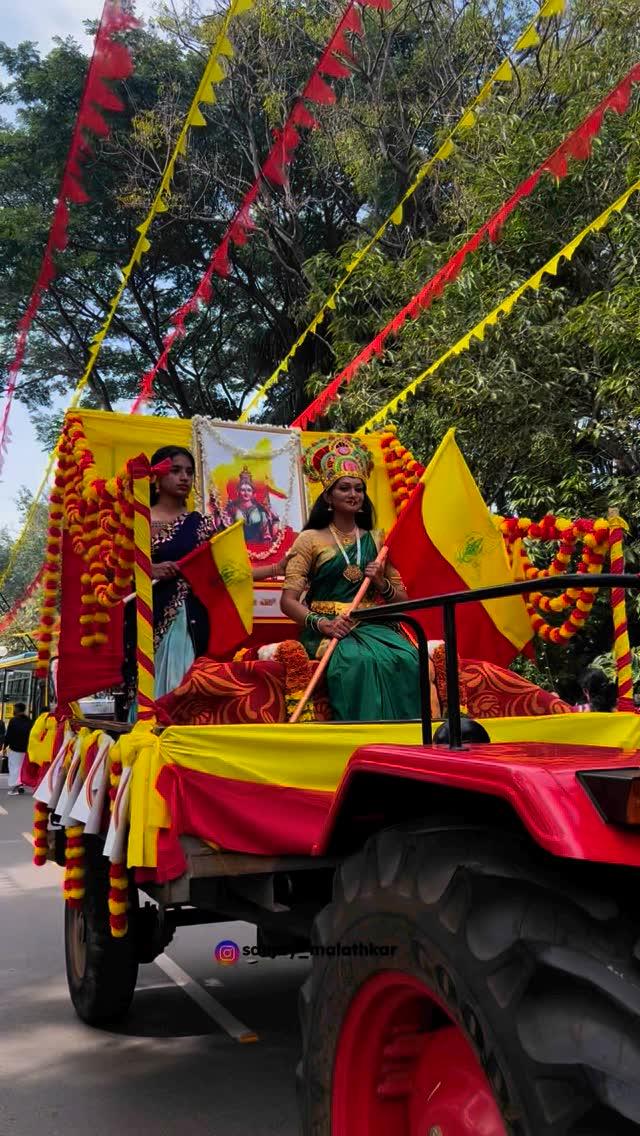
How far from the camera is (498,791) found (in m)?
1.86

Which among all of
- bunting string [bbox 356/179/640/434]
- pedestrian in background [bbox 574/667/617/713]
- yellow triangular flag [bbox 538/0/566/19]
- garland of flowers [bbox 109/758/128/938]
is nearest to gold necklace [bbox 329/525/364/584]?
garland of flowers [bbox 109/758/128/938]

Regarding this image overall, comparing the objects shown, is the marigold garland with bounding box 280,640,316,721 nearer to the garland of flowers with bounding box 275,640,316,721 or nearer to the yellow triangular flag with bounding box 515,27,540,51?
the garland of flowers with bounding box 275,640,316,721

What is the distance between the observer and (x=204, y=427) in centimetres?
669

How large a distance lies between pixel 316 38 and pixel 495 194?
5.26 m

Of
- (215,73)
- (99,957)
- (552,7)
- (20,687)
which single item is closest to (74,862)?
(99,957)

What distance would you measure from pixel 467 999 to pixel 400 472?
199 inches

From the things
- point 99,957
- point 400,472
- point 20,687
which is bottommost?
point 99,957

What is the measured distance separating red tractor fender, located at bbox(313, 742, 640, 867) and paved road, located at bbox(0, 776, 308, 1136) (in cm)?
191

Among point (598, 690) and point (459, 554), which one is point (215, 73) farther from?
point (598, 690)

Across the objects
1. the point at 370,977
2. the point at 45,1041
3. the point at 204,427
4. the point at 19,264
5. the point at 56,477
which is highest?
the point at 19,264

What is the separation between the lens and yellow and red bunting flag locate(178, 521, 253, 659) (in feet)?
15.4

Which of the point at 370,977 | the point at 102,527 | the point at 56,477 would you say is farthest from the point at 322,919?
the point at 56,477

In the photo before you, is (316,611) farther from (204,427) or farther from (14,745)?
(14,745)

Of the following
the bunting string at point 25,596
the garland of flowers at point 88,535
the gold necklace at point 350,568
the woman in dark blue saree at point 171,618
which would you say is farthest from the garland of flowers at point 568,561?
the bunting string at point 25,596
